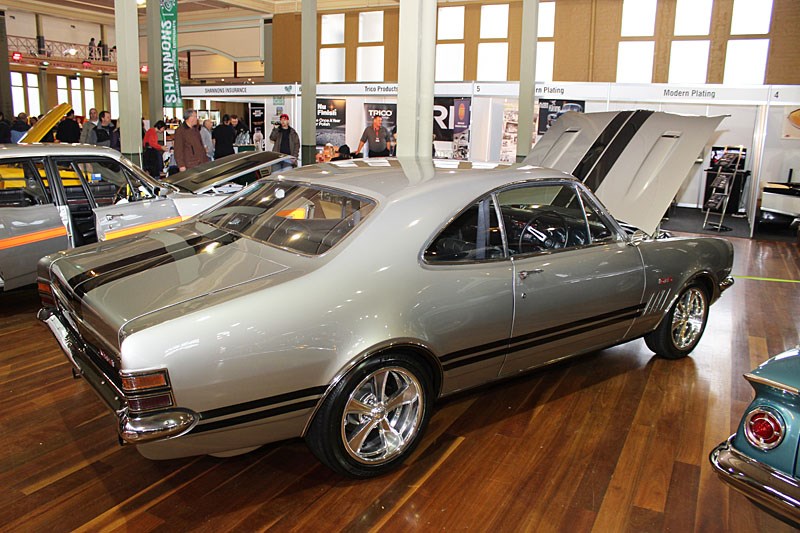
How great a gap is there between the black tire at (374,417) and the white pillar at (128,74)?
7.97m

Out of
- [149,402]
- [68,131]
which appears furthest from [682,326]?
[68,131]

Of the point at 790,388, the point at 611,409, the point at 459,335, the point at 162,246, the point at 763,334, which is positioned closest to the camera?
the point at 790,388

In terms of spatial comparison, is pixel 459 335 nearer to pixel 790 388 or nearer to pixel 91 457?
pixel 790 388

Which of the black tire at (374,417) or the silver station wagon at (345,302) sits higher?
the silver station wagon at (345,302)

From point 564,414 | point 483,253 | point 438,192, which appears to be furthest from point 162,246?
point 564,414

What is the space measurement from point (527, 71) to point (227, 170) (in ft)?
21.6

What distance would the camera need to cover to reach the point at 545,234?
12.8ft

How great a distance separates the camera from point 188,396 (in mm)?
2508

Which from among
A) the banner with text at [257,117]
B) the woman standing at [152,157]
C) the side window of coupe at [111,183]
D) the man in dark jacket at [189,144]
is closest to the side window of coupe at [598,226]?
the side window of coupe at [111,183]

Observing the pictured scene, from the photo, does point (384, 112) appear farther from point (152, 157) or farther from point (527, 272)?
point (527, 272)

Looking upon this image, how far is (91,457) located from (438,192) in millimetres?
2215

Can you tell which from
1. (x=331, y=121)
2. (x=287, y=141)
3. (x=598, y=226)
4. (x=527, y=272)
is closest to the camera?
(x=527, y=272)

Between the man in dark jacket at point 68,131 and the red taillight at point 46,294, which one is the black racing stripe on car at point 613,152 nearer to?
the red taillight at point 46,294

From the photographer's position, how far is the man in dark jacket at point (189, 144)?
11375 millimetres
